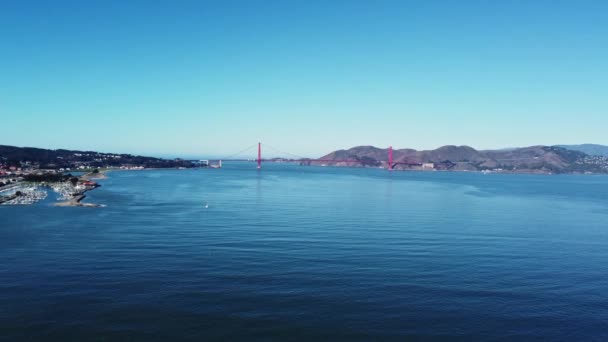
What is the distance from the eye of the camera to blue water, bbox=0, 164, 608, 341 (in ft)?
19.2

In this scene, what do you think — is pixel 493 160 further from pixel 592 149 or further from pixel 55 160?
pixel 55 160

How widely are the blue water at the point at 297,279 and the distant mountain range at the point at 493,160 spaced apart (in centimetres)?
5999

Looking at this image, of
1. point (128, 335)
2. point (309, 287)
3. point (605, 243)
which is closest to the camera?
point (128, 335)

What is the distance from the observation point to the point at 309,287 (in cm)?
728

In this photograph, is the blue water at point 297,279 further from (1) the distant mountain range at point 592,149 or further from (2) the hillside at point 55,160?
(1) the distant mountain range at point 592,149

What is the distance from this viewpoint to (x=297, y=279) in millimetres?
7656

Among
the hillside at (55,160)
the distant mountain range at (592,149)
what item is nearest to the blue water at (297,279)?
the hillside at (55,160)

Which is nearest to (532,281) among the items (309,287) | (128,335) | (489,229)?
(309,287)

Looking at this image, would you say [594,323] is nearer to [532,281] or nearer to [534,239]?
[532,281]

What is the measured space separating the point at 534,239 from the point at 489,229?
4.87ft

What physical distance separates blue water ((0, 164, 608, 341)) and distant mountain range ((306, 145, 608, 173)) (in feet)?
197

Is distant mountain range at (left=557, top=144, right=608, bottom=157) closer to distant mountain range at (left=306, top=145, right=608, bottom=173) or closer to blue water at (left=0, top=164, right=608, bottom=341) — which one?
distant mountain range at (left=306, top=145, right=608, bottom=173)

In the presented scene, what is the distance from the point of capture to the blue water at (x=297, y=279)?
19.2ft

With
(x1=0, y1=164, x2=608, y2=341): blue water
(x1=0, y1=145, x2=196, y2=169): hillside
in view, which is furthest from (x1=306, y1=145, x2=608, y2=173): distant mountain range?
(x1=0, y1=164, x2=608, y2=341): blue water
